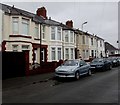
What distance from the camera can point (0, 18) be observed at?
2530cm

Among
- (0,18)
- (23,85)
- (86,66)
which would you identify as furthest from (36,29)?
(23,85)

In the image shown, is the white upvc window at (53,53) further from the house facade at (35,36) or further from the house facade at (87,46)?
the house facade at (87,46)

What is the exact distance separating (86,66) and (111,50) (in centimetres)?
7892

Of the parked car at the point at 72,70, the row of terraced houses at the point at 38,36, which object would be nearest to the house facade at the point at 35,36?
the row of terraced houses at the point at 38,36

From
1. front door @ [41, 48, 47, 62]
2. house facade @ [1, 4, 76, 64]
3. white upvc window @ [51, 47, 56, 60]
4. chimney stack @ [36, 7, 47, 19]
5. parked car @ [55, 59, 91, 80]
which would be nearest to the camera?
parked car @ [55, 59, 91, 80]

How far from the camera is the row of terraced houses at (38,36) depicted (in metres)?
26.5

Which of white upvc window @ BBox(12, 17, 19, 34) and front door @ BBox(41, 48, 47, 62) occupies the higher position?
white upvc window @ BBox(12, 17, 19, 34)

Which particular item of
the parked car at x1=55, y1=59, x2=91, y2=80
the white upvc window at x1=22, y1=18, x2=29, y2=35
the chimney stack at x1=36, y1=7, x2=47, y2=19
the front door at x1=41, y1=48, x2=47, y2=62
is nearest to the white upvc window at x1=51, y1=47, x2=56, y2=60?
the front door at x1=41, y1=48, x2=47, y2=62

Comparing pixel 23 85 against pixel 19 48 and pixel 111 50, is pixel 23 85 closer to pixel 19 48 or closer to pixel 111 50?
pixel 19 48

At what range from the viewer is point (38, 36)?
31.9 meters

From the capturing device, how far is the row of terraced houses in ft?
86.8

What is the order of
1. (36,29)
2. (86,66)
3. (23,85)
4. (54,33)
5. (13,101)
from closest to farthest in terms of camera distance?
(13,101) → (23,85) → (86,66) → (36,29) → (54,33)

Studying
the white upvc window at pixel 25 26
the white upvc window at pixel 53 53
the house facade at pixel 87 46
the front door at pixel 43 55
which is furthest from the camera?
the house facade at pixel 87 46

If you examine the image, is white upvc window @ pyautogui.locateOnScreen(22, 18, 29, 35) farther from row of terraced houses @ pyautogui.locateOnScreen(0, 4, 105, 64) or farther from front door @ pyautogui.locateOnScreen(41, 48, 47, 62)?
front door @ pyautogui.locateOnScreen(41, 48, 47, 62)
